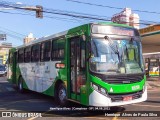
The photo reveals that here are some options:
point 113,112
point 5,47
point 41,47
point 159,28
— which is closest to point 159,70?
point 159,28

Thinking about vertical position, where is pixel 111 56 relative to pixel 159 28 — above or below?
below

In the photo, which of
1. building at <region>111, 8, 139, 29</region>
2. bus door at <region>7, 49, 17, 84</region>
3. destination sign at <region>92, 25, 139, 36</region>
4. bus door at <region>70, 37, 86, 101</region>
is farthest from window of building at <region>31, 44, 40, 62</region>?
building at <region>111, 8, 139, 29</region>

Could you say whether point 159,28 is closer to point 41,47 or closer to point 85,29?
point 41,47

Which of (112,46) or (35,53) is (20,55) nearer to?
(35,53)

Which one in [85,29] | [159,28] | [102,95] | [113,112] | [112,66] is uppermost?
[159,28]

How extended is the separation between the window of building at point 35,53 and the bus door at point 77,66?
4011mm

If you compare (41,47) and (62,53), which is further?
A: (41,47)

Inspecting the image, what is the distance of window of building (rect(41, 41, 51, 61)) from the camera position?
13695mm

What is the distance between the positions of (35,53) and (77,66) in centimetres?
524

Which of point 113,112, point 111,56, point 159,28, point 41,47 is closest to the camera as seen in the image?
point 111,56

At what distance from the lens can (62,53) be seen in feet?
40.2

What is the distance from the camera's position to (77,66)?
36.0 ft

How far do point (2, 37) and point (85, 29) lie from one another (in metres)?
55.5

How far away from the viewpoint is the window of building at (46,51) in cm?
1370
